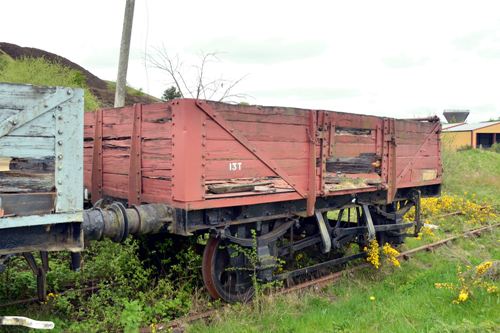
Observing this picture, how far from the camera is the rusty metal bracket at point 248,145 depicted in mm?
5137

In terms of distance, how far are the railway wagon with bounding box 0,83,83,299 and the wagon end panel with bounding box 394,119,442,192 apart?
19.1 feet

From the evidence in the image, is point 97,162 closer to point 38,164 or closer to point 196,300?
A: point 196,300

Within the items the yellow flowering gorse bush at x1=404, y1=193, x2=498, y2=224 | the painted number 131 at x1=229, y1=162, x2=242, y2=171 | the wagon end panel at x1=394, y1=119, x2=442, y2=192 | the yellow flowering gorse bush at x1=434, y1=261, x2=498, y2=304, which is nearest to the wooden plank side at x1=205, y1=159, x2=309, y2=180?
the painted number 131 at x1=229, y1=162, x2=242, y2=171

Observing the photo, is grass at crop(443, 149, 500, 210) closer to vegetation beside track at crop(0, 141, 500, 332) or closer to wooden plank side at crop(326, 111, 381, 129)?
wooden plank side at crop(326, 111, 381, 129)

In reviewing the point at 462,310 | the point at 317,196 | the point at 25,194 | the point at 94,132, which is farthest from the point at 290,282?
the point at 25,194

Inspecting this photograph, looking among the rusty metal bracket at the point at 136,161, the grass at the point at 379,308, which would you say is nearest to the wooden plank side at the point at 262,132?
the rusty metal bracket at the point at 136,161

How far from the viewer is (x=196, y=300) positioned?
5.79 m

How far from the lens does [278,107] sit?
19.8ft

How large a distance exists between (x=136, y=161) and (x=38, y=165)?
211 centimetres

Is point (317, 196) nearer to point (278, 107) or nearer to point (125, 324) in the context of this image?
point (278, 107)

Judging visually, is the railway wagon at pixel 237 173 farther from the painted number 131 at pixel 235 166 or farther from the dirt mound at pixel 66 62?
the dirt mound at pixel 66 62

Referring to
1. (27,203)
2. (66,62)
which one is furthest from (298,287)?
(66,62)

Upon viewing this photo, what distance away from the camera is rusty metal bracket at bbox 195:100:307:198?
5137 millimetres

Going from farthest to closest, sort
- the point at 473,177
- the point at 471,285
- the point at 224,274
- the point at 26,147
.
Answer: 1. the point at 473,177
2. the point at 224,274
3. the point at 471,285
4. the point at 26,147
